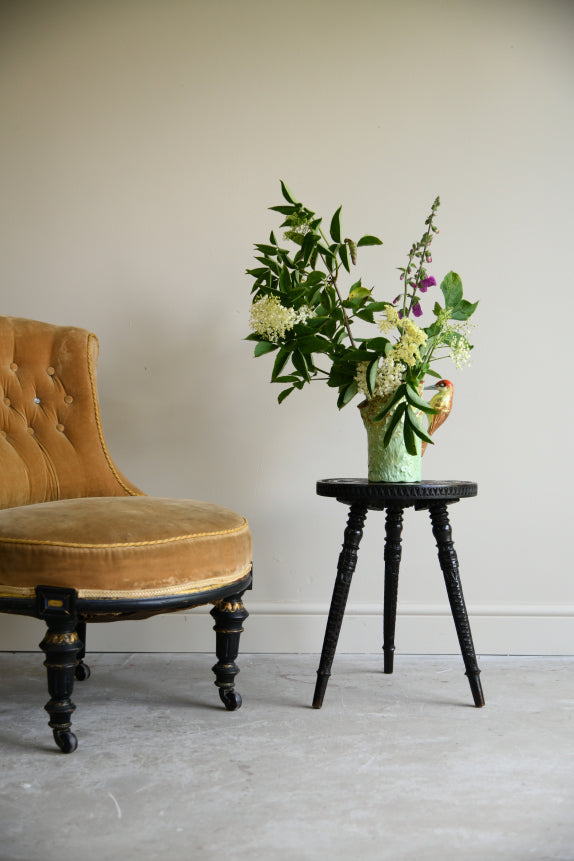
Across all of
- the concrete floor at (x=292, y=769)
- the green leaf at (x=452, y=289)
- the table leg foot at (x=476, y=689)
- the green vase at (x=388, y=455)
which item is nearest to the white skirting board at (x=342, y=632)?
the concrete floor at (x=292, y=769)

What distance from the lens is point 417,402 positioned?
5.49 feet

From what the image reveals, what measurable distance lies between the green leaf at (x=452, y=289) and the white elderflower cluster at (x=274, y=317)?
33 cm

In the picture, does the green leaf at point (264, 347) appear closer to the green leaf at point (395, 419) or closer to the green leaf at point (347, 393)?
the green leaf at point (347, 393)

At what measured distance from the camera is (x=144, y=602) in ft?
4.91

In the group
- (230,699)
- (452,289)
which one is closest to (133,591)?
(230,699)

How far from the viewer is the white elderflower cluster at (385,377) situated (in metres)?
1.73

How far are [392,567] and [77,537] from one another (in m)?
0.91

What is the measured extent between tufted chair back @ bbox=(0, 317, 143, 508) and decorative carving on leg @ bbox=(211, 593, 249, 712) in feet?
1.40

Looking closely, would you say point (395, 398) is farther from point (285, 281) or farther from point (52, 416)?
point (52, 416)

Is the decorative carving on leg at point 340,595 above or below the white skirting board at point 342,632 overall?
above

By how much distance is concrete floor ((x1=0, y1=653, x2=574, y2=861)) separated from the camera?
113 cm

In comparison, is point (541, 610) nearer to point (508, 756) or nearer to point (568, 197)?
point (508, 756)

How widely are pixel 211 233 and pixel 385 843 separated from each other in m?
1.80

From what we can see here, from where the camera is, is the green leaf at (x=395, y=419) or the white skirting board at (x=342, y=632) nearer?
the green leaf at (x=395, y=419)
